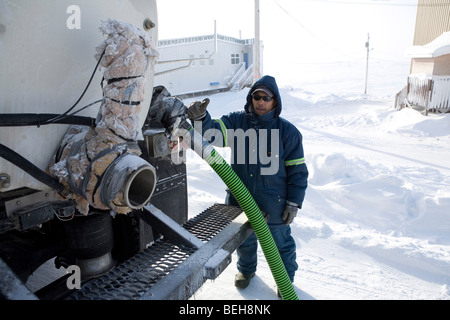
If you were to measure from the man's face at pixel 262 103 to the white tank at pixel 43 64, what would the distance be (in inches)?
51.5

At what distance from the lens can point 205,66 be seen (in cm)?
1927

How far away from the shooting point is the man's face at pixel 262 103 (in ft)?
8.96

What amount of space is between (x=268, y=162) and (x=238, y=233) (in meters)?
0.90

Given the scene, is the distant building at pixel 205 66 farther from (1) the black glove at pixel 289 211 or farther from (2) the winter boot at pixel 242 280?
(1) the black glove at pixel 289 211

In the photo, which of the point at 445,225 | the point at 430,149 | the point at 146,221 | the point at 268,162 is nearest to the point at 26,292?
the point at 146,221

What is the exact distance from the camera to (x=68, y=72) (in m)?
1.54

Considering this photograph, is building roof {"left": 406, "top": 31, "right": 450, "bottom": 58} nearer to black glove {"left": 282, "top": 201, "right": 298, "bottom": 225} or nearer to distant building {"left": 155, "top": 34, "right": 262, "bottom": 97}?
distant building {"left": 155, "top": 34, "right": 262, "bottom": 97}

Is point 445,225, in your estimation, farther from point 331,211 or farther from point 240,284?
point 240,284

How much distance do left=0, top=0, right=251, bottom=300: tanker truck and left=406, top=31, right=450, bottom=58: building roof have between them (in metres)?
12.4

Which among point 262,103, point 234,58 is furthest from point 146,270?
point 234,58

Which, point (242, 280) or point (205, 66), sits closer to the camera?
point (242, 280)

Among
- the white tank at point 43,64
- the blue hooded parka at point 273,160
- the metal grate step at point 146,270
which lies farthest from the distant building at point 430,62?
the white tank at point 43,64

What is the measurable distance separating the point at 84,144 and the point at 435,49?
517 inches

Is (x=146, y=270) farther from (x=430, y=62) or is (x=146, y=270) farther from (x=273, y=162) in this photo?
(x=430, y=62)
